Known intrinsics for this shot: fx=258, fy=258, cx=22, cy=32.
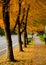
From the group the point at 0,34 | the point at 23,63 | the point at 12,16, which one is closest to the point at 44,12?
the point at 12,16

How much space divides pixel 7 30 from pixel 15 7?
5847 millimetres

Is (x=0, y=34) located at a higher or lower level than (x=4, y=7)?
lower

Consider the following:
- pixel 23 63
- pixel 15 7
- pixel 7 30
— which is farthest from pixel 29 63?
pixel 15 7

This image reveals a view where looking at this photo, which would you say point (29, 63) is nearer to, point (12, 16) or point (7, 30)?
point (7, 30)

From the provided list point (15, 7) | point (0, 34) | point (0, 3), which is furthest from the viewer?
point (0, 34)

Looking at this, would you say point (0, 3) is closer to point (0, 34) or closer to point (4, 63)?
point (4, 63)

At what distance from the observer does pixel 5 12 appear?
55.0ft

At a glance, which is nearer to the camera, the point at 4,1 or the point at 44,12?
the point at 4,1

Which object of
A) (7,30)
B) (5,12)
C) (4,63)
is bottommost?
(4,63)

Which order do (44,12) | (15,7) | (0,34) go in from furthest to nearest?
(0,34) < (44,12) < (15,7)

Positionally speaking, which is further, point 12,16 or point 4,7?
point 12,16

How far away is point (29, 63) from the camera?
1567 centimetres

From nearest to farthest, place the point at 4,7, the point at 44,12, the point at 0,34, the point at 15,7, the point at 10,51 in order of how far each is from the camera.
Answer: the point at 4,7 < the point at 10,51 < the point at 15,7 < the point at 44,12 < the point at 0,34

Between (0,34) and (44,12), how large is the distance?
2653 inches
